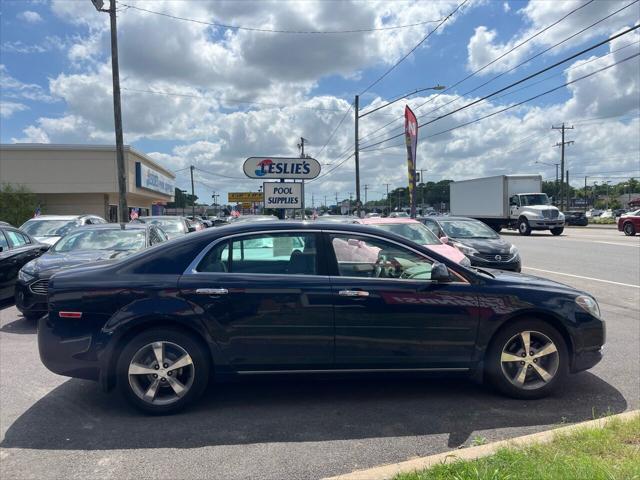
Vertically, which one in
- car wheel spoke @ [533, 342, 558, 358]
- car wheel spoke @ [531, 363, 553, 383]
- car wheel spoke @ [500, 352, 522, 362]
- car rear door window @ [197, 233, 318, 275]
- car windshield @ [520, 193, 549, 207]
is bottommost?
car wheel spoke @ [531, 363, 553, 383]

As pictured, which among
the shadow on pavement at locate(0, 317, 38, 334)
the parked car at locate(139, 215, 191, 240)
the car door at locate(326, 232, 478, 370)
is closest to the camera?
the car door at locate(326, 232, 478, 370)

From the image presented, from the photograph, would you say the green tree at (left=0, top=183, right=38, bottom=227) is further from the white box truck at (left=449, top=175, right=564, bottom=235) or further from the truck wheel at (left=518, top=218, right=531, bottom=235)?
the truck wheel at (left=518, top=218, right=531, bottom=235)

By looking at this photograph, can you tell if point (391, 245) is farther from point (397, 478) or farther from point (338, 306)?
point (397, 478)

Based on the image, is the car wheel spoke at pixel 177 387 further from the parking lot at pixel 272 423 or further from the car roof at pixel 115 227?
the car roof at pixel 115 227

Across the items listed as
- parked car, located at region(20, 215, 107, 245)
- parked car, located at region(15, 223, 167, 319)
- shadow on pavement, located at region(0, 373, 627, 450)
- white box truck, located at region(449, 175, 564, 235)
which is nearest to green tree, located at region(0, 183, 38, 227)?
parked car, located at region(20, 215, 107, 245)

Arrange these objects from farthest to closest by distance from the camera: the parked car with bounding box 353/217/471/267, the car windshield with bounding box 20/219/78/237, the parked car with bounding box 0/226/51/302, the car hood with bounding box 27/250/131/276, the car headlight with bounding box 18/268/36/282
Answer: the car windshield with bounding box 20/219/78/237 < the parked car with bounding box 353/217/471/267 < the parked car with bounding box 0/226/51/302 < the car hood with bounding box 27/250/131/276 < the car headlight with bounding box 18/268/36/282

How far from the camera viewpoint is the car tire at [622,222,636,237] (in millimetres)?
27647

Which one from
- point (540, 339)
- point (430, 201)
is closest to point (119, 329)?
point (540, 339)

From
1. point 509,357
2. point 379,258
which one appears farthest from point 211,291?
point 509,357

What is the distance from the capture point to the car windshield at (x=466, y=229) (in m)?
13.3

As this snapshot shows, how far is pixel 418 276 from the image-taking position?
438cm

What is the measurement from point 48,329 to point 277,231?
2060 mm

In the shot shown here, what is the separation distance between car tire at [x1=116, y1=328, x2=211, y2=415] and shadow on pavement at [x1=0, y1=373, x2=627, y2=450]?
15cm

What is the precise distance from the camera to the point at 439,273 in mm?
4176
